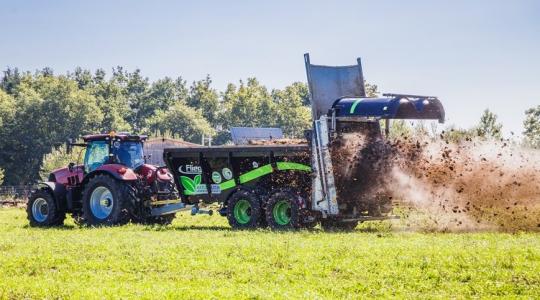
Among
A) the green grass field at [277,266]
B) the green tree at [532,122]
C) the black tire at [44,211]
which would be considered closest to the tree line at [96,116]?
the green tree at [532,122]

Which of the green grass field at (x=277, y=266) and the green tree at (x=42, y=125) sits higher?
the green tree at (x=42, y=125)

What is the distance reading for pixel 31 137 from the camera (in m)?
97.4

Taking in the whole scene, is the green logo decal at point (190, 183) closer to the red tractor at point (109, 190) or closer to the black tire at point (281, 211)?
the red tractor at point (109, 190)

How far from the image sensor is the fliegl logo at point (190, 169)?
74.7 feet

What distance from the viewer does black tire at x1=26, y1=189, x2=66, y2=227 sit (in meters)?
24.4

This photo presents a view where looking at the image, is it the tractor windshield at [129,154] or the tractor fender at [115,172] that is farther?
the tractor windshield at [129,154]

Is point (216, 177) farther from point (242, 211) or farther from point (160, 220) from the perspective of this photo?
point (160, 220)

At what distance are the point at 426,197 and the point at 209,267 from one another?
784 centimetres

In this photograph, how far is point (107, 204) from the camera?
23.7 metres

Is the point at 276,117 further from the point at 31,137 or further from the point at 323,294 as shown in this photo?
the point at 323,294

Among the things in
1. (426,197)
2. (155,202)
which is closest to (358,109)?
(426,197)

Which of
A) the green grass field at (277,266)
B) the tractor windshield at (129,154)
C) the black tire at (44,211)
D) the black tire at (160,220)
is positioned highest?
the tractor windshield at (129,154)

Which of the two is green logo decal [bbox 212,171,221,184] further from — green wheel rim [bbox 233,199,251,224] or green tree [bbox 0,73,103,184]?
green tree [bbox 0,73,103,184]

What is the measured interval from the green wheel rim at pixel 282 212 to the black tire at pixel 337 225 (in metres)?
1.12
